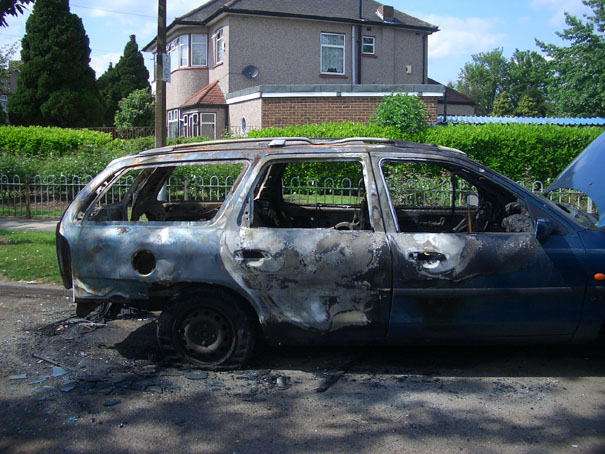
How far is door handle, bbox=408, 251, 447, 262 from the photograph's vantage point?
4.34m

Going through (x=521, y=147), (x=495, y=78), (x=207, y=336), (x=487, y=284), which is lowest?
(x=207, y=336)

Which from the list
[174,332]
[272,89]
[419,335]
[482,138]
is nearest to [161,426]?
[174,332]

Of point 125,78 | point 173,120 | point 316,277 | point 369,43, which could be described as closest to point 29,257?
point 316,277

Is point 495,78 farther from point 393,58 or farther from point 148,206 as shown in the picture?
point 148,206

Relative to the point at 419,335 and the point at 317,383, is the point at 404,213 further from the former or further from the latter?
the point at 317,383

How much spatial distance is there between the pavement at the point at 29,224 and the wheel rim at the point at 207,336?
7373mm

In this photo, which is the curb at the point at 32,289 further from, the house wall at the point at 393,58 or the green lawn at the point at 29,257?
the house wall at the point at 393,58

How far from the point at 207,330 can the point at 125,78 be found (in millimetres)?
41502

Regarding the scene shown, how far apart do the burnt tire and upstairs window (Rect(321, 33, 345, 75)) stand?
2491cm

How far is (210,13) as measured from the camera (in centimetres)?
2975

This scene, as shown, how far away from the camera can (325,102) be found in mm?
19516

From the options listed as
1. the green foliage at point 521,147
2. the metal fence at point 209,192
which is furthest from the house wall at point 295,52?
the metal fence at point 209,192

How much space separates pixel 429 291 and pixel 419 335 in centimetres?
36

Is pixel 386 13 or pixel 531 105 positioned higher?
pixel 386 13
